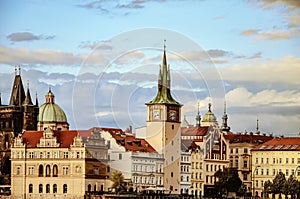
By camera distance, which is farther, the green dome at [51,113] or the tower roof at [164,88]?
the green dome at [51,113]

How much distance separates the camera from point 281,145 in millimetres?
104562

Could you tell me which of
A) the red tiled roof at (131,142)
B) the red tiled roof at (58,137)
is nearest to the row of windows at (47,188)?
the red tiled roof at (58,137)

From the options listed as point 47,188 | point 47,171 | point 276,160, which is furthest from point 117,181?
point 276,160

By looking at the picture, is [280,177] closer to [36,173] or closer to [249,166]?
[249,166]

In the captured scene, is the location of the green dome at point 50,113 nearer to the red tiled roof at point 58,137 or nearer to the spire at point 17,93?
the spire at point 17,93

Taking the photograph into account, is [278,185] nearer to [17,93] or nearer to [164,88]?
[164,88]

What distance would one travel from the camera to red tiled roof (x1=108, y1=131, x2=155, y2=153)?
94.5 m

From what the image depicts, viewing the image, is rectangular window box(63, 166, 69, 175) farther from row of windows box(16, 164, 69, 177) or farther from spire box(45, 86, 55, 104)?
spire box(45, 86, 55, 104)

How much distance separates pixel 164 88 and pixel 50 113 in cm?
1381

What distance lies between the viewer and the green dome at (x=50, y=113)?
105375mm

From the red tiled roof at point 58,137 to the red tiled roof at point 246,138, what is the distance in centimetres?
2404

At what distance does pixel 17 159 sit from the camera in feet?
310

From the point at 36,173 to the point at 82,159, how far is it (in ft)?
16.4

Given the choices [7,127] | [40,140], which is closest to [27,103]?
[7,127]
